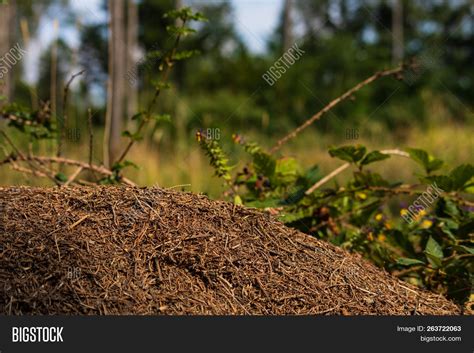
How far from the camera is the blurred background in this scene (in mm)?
7258

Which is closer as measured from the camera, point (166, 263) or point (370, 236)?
point (166, 263)

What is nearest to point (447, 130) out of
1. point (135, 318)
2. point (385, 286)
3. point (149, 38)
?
point (385, 286)

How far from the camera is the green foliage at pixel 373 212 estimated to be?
3.07 m

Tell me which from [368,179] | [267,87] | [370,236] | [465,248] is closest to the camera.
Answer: [465,248]

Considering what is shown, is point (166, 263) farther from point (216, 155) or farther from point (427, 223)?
point (427, 223)

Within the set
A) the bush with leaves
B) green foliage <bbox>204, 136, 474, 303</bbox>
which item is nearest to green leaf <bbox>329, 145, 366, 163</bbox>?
green foliage <bbox>204, 136, 474, 303</bbox>

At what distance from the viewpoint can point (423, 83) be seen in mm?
20172

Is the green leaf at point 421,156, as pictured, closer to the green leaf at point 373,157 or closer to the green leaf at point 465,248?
the green leaf at point 373,157

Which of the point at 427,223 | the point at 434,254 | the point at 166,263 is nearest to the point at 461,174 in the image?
the point at 427,223

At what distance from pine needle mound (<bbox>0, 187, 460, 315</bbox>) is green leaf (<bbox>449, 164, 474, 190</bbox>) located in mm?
739

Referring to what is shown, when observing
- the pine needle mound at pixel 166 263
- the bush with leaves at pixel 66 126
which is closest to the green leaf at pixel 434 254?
the pine needle mound at pixel 166 263

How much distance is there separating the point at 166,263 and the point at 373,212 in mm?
1605

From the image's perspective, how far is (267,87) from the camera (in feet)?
57.3

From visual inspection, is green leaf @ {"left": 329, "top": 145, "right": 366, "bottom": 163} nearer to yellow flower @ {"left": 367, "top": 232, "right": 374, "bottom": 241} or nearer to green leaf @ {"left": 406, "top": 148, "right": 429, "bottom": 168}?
green leaf @ {"left": 406, "top": 148, "right": 429, "bottom": 168}
